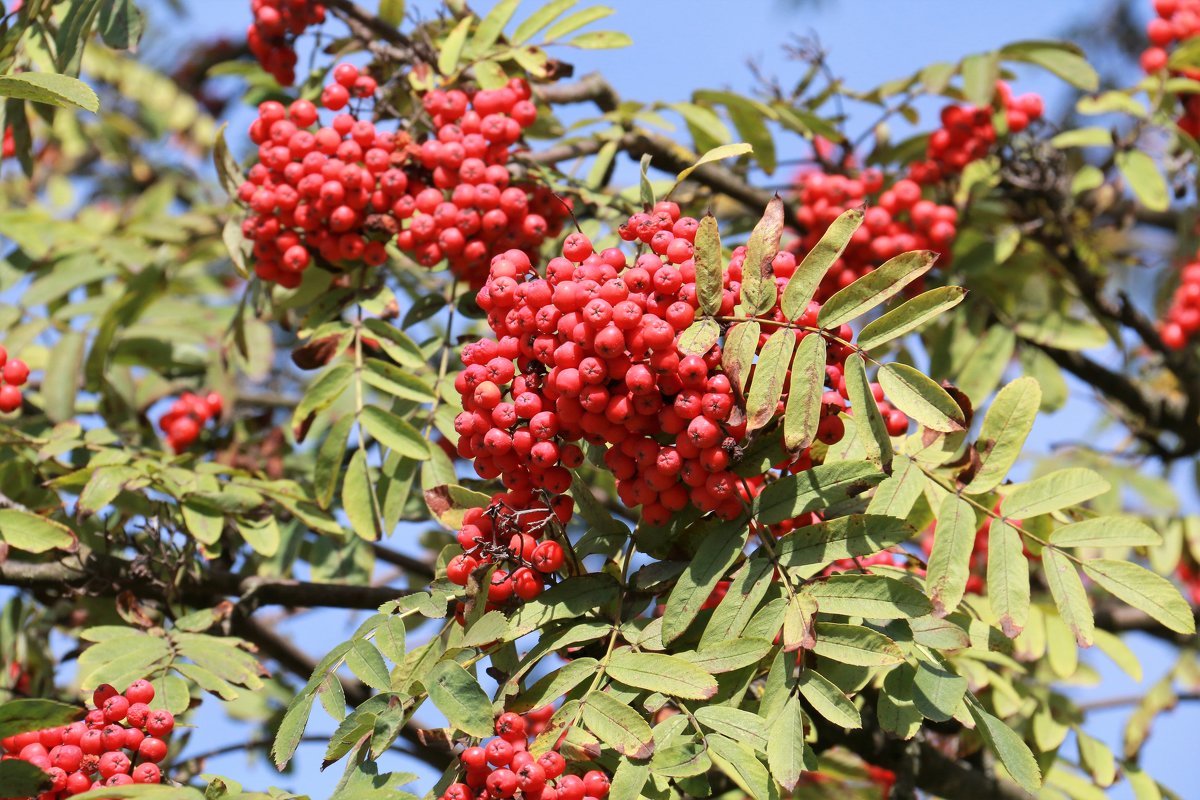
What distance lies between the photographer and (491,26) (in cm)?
337

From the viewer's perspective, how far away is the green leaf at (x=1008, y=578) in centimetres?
210

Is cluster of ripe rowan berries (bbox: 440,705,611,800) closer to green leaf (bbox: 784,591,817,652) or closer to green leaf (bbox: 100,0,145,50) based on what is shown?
green leaf (bbox: 784,591,817,652)

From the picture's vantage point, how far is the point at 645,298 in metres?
2.16

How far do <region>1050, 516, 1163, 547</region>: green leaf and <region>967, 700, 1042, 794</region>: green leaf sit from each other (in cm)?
36

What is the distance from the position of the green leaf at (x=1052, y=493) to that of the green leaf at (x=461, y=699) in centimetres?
103

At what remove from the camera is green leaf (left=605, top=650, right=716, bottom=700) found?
196 centimetres

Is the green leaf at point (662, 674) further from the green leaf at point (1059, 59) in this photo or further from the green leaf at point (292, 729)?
the green leaf at point (1059, 59)

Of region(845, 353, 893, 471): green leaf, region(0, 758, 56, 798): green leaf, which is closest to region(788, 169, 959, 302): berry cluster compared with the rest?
region(845, 353, 893, 471): green leaf

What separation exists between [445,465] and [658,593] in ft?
2.63

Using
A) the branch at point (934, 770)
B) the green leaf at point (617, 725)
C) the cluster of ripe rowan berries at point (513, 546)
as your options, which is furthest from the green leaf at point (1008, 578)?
the branch at point (934, 770)

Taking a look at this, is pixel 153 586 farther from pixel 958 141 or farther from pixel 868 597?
pixel 958 141

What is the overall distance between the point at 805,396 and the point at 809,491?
201mm

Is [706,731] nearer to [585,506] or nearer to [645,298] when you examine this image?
[585,506]

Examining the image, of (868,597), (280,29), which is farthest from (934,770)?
(280,29)
